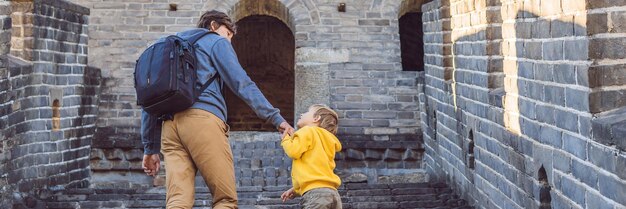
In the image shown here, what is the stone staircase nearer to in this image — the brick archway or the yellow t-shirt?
the yellow t-shirt

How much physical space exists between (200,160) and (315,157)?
839 mm

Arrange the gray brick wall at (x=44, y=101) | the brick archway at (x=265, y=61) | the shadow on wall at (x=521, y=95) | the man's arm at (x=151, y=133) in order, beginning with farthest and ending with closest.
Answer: the brick archway at (x=265, y=61)
the gray brick wall at (x=44, y=101)
the man's arm at (x=151, y=133)
the shadow on wall at (x=521, y=95)

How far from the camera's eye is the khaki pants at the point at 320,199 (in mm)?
5160

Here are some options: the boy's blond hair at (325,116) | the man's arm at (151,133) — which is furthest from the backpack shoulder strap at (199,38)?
the boy's blond hair at (325,116)

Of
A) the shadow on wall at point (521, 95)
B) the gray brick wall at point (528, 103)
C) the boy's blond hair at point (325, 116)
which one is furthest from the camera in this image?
the boy's blond hair at point (325, 116)

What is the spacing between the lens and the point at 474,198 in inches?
299

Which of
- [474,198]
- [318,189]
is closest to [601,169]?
[318,189]

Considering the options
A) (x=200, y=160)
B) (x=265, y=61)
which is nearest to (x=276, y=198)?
(x=200, y=160)

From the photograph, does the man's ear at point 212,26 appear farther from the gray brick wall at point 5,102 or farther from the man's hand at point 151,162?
the gray brick wall at point 5,102

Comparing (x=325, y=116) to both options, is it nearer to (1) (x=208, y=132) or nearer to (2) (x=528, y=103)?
(1) (x=208, y=132)

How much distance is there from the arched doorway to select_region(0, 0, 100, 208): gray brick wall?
632 centimetres

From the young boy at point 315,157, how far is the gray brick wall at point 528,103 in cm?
130

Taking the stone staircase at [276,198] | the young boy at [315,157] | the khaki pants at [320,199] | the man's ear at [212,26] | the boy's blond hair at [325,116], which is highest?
the man's ear at [212,26]

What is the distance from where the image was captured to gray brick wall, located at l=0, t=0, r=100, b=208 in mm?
8727
